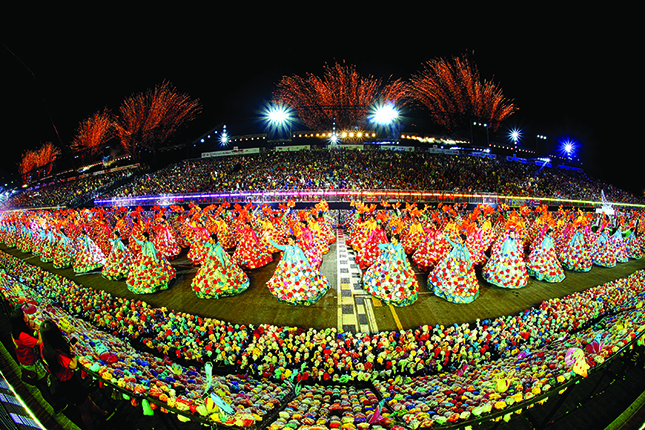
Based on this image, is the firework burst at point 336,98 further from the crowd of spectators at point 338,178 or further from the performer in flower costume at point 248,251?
the performer in flower costume at point 248,251

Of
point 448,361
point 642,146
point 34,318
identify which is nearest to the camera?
point 34,318

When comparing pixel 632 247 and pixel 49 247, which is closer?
pixel 49 247

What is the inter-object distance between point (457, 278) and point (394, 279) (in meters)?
2.03

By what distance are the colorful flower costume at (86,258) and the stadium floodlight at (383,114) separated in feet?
114

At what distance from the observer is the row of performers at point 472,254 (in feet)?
26.7

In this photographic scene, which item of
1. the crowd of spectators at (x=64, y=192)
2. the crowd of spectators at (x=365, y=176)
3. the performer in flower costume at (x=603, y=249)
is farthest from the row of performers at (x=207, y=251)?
the performer in flower costume at (x=603, y=249)

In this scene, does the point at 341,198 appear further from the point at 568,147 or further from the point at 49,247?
the point at 568,147

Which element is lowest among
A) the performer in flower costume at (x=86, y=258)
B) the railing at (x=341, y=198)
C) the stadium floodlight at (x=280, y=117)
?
the performer in flower costume at (x=86, y=258)

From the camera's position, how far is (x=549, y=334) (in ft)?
20.7

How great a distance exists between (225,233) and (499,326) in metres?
12.1

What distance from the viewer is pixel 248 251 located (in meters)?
11.1

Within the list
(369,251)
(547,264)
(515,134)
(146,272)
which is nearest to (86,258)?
(146,272)

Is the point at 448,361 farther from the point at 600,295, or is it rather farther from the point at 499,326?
the point at 600,295

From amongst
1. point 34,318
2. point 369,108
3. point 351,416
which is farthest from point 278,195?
point 369,108
